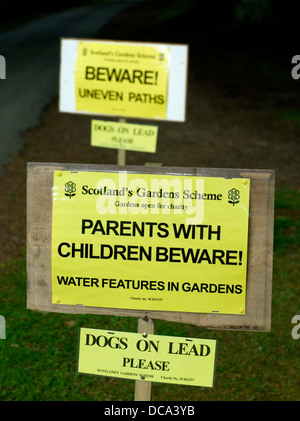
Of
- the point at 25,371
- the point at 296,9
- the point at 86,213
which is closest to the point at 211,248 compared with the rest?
the point at 86,213

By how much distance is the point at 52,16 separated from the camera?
29797 mm

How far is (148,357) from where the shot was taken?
8.72ft

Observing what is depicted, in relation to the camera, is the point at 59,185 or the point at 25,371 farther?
the point at 25,371

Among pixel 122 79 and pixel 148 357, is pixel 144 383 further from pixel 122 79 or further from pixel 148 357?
pixel 122 79

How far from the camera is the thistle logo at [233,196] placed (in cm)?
258

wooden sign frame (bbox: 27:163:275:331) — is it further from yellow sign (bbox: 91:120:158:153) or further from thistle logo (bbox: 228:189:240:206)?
yellow sign (bbox: 91:120:158:153)

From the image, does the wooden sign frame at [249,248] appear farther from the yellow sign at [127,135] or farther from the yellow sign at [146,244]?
the yellow sign at [127,135]

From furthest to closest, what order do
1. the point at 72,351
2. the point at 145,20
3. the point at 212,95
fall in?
the point at 145,20
the point at 212,95
the point at 72,351

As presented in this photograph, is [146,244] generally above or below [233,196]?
below

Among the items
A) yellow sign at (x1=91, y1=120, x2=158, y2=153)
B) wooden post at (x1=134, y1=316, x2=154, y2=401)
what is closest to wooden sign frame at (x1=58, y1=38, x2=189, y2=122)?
yellow sign at (x1=91, y1=120, x2=158, y2=153)

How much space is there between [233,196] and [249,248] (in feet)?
0.77

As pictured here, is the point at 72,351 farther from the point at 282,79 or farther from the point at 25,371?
the point at 282,79

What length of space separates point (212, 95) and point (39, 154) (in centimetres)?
671

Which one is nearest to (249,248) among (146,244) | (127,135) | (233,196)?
(233,196)
